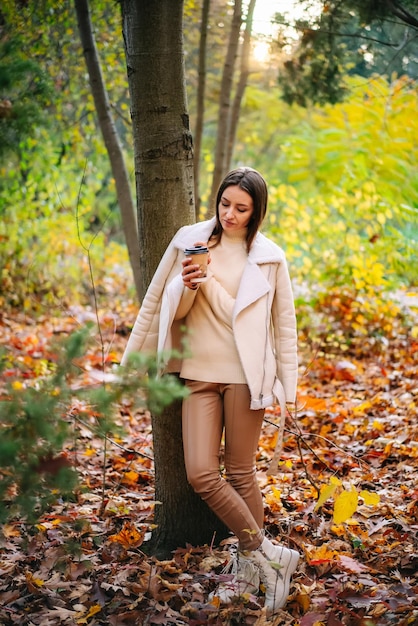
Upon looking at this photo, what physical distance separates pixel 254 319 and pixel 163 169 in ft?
2.99

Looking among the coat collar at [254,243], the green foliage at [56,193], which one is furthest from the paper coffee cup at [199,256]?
the green foliage at [56,193]

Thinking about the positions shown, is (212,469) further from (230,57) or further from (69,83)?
(69,83)

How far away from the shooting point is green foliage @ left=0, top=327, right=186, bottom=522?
192cm

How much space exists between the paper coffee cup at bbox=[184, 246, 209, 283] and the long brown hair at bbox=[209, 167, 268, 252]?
0.35 meters

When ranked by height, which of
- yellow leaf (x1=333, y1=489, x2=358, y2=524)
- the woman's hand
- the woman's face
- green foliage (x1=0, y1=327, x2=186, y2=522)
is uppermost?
the woman's face

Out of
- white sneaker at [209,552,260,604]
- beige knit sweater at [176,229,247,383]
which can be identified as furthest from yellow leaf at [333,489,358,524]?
beige knit sweater at [176,229,247,383]

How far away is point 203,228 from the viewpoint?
10.3ft

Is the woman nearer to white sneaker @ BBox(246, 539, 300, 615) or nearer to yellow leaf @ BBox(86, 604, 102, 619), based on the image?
white sneaker @ BBox(246, 539, 300, 615)

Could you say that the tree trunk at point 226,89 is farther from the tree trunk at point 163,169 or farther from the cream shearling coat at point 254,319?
the cream shearling coat at point 254,319

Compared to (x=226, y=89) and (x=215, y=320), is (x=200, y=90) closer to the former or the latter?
(x=226, y=89)

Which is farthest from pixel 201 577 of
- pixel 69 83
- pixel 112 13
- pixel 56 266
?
pixel 56 266

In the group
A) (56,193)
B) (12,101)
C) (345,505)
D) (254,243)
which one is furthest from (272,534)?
(56,193)

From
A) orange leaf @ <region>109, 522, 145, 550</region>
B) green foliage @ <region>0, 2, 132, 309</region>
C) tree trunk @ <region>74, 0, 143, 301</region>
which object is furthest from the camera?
green foliage @ <region>0, 2, 132, 309</region>

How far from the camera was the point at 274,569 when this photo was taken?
2953 millimetres
